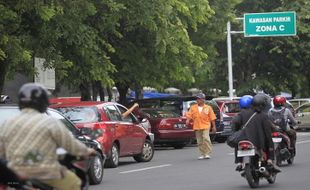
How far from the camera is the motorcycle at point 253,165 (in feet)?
39.4

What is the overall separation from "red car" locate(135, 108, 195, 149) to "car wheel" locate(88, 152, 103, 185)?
32.9 ft

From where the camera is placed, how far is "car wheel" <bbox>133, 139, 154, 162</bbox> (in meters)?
18.3

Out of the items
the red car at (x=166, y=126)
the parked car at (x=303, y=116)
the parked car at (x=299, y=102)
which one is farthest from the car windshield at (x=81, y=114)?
the parked car at (x=299, y=102)

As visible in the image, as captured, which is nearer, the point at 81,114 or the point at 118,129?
the point at 81,114

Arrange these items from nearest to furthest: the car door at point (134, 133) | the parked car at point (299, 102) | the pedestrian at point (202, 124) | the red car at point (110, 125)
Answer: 1. the red car at point (110, 125)
2. the car door at point (134, 133)
3. the pedestrian at point (202, 124)
4. the parked car at point (299, 102)

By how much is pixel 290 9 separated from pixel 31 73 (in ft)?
73.2

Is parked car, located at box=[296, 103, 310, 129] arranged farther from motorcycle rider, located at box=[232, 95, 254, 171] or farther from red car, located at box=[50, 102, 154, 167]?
motorcycle rider, located at box=[232, 95, 254, 171]

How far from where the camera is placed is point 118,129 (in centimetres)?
1644

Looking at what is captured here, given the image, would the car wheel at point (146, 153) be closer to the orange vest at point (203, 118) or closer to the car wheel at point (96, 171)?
the orange vest at point (203, 118)

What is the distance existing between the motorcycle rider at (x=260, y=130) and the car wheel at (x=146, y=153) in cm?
625

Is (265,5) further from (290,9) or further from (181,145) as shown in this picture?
(181,145)

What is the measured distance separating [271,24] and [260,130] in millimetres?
22037

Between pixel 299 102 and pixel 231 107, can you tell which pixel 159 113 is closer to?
pixel 231 107

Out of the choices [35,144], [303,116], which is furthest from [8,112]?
[303,116]
